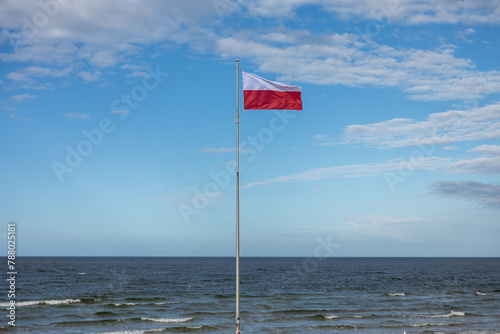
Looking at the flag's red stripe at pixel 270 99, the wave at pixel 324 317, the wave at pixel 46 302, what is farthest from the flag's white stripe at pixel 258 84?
the wave at pixel 46 302

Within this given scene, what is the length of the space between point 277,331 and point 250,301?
50.0ft

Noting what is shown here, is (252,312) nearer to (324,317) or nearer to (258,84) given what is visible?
(324,317)

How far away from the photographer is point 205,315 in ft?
117

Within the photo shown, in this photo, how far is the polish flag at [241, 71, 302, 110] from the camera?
18.9 meters

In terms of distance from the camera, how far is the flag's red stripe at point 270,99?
1892 centimetres

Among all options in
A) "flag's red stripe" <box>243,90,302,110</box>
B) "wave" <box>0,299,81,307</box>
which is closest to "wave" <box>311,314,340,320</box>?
"flag's red stripe" <box>243,90,302,110</box>

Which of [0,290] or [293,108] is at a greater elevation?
[293,108]

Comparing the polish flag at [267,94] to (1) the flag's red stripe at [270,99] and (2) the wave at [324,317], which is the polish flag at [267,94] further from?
(2) the wave at [324,317]

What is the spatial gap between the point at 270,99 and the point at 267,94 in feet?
0.80

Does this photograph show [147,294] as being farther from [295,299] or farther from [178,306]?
[295,299]

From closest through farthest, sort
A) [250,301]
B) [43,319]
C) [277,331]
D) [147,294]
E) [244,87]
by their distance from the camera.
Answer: [244,87]
[277,331]
[43,319]
[250,301]
[147,294]

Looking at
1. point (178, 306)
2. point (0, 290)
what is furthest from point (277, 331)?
point (0, 290)

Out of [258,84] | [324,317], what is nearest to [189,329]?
[324,317]

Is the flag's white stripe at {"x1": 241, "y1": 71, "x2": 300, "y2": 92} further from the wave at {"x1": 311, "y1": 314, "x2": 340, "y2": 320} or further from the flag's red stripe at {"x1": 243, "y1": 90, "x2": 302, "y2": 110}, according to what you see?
the wave at {"x1": 311, "y1": 314, "x2": 340, "y2": 320}
